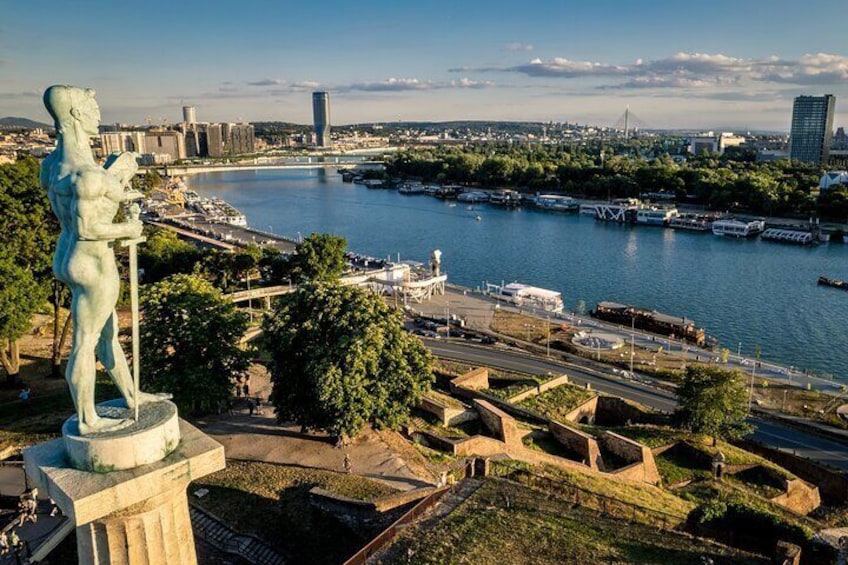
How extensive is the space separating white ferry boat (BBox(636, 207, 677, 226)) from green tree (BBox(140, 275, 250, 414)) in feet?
288

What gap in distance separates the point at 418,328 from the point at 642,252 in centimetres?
4456

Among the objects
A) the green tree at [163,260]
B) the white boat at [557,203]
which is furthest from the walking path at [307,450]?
the white boat at [557,203]

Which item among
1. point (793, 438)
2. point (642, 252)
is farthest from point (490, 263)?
point (793, 438)

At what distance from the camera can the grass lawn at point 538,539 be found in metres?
13.0

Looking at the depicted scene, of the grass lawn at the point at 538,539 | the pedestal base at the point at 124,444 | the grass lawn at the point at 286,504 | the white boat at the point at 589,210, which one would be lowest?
the white boat at the point at 589,210

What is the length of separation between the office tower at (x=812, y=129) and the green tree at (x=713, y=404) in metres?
191

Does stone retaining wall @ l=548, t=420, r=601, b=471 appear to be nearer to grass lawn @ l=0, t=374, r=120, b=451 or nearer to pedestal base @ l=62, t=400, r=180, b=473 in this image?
grass lawn @ l=0, t=374, r=120, b=451

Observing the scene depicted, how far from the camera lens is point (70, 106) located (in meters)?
7.84

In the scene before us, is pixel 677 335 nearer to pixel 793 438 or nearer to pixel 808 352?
pixel 808 352

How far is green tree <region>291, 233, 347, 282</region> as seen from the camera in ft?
154

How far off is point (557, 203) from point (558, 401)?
89365 millimetres

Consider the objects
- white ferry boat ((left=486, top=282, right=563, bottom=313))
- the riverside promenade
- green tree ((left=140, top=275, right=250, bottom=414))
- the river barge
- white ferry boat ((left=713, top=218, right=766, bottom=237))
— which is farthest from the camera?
white ferry boat ((left=713, top=218, right=766, bottom=237))

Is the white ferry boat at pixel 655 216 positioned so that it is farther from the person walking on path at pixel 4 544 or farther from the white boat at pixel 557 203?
the person walking on path at pixel 4 544

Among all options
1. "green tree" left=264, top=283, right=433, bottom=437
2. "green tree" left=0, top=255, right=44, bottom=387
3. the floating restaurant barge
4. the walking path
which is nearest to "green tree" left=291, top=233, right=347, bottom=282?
Result: the floating restaurant barge
